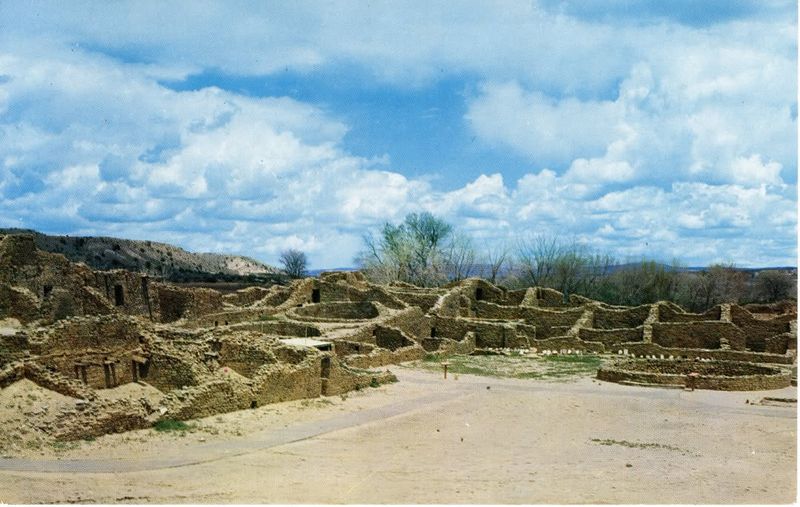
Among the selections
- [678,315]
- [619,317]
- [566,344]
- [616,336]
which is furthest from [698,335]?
[566,344]

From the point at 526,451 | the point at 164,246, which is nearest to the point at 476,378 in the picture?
the point at 526,451

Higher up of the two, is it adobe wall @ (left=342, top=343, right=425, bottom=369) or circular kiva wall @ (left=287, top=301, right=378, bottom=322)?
circular kiva wall @ (left=287, top=301, right=378, bottom=322)

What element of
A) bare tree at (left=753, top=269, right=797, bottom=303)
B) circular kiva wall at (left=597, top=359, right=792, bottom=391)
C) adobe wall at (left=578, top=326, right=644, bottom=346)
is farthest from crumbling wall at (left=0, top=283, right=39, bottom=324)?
bare tree at (left=753, top=269, right=797, bottom=303)

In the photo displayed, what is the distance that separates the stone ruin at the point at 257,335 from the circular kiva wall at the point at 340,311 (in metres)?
0.08

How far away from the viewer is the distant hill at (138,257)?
86062 mm

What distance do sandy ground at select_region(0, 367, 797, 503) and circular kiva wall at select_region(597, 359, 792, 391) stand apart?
198cm

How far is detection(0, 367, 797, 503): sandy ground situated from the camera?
14.5 meters

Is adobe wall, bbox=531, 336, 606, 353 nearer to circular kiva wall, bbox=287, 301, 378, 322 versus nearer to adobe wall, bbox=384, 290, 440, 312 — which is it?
adobe wall, bbox=384, 290, 440, 312

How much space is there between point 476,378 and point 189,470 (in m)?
16.6

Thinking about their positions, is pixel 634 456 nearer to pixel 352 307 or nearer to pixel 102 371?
pixel 102 371

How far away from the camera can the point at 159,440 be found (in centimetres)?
1786

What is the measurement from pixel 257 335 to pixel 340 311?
17.3 meters

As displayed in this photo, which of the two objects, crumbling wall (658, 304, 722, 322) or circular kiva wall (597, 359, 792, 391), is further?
crumbling wall (658, 304, 722, 322)

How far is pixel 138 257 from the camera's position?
101 m
